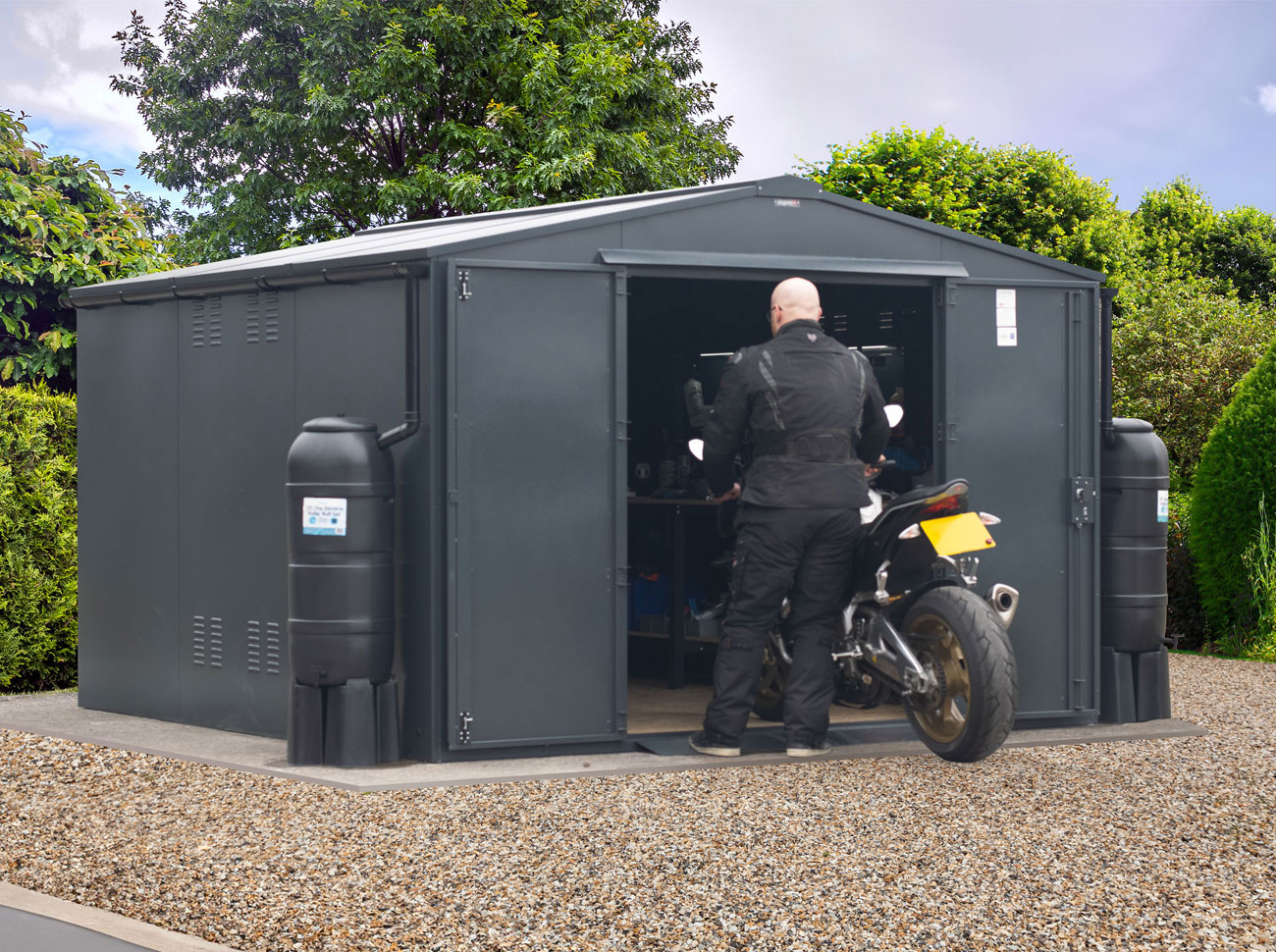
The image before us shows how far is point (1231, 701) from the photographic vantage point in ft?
29.9

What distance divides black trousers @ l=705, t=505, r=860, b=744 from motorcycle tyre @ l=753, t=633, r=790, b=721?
0.98 meters

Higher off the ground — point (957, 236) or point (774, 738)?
point (957, 236)

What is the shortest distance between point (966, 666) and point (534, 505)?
2.06 metres

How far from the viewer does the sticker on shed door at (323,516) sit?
6668 mm

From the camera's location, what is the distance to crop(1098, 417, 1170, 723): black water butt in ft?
26.7

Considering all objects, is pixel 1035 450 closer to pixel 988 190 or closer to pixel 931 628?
pixel 931 628

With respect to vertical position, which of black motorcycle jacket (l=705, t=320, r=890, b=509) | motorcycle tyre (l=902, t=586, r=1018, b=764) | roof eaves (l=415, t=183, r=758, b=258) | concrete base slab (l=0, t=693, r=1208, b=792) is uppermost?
roof eaves (l=415, t=183, r=758, b=258)

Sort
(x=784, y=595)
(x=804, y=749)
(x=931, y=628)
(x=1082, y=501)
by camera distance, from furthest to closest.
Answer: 1. (x=1082, y=501)
2. (x=804, y=749)
3. (x=784, y=595)
4. (x=931, y=628)

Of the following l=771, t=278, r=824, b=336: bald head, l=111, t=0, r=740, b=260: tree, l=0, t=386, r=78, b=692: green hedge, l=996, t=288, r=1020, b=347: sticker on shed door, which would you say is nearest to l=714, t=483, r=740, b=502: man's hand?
l=771, t=278, r=824, b=336: bald head

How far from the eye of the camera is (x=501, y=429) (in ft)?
22.6

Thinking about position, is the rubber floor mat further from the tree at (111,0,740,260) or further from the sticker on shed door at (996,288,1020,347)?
the tree at (111,0,740,260)

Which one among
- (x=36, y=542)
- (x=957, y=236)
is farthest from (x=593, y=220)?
(x=36, y=542)

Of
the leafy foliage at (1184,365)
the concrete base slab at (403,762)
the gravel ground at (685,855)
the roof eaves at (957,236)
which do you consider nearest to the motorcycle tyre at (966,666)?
the gravel ground at (685,855)

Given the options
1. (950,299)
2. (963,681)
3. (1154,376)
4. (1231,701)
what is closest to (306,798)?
(963,681)
